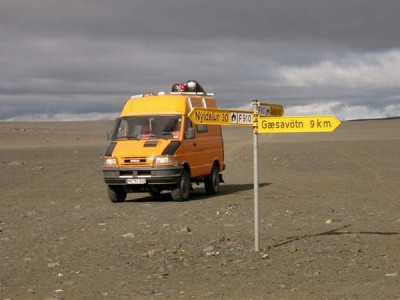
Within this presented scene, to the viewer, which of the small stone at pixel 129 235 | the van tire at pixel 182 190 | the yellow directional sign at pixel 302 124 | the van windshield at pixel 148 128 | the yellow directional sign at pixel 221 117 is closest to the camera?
the yellow directional sign at pixel 221 117

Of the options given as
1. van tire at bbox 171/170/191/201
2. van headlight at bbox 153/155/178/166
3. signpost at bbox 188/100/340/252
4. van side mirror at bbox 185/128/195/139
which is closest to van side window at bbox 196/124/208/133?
van side mirror at bbox 185/128/195/139

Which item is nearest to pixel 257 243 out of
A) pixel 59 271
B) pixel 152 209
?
pixel 59 271

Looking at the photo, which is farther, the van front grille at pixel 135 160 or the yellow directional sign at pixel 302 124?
the van front grille at pixel 135 160

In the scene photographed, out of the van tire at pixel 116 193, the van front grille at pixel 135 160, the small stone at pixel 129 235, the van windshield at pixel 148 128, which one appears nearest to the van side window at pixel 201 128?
the van windshield at pixel 148 128

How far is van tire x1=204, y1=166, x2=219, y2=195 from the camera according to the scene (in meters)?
19.2

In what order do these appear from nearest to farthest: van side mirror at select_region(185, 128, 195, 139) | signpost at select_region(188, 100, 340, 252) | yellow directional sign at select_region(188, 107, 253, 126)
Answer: yellow directional sign at select_region(188, 107, 253, 126) → signpost at select_region(188, 100, 340, 252) → van side mirror at select_region(185, 128, 195, 139)

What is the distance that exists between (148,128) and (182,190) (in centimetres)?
181

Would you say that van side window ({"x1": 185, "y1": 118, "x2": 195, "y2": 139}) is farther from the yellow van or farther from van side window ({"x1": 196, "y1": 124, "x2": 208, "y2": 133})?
van side window ({"x1": 196, "y1": 124, "x2": 208, "y2": 133})

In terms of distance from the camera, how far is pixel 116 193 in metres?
17.5

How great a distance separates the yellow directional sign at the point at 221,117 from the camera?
8.77m

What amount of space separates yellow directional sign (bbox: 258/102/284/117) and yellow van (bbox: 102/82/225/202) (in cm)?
655

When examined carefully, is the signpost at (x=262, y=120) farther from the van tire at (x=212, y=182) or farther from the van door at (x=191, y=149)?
the van tire at (x=212, y=182)

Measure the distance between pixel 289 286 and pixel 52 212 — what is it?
8.26m

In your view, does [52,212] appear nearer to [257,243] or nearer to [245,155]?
[257,243]
